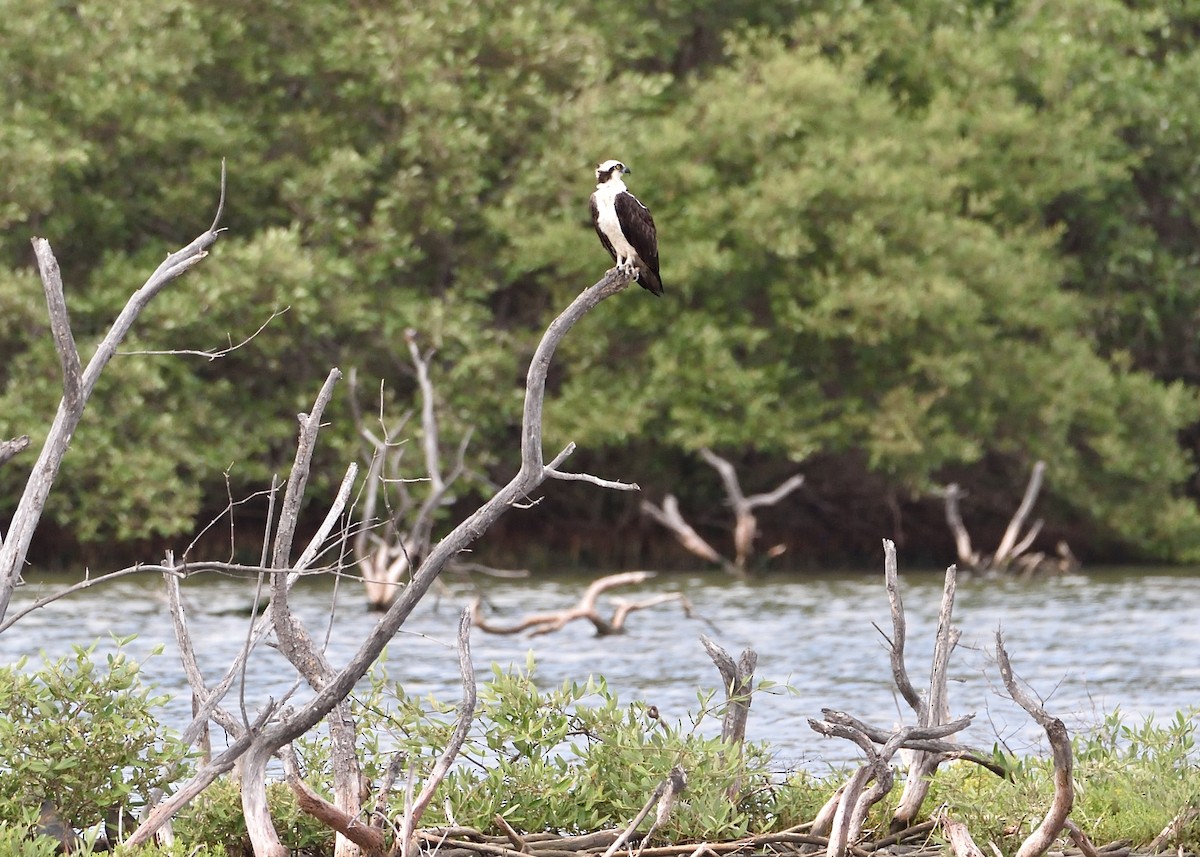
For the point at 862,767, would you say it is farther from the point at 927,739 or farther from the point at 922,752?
the point at 922,752

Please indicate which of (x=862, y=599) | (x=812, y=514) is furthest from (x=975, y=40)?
(x=862, y=599)

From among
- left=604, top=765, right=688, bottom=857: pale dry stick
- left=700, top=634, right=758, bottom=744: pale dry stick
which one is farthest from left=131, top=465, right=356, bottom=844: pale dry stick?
left=700, top=634, right=758, bottom=744: pale dry stick

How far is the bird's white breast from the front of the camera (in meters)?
14.8

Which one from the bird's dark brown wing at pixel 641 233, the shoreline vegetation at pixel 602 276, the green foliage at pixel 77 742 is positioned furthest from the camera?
the shoreline vegetation at pixel 602 276

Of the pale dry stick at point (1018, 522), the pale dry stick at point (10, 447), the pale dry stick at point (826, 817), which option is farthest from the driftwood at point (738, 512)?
the pale dry stick at point (10, 447)

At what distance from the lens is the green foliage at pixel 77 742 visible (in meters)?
10.0

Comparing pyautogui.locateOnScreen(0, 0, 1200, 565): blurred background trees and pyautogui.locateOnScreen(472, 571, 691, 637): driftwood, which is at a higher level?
pyautogui.locateOnScreen(0, 0, 1200, 565): blurred background trees

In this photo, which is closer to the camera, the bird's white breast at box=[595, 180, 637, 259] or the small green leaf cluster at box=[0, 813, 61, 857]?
the small green leaf cluster at box=[0, 813, 61, 857]

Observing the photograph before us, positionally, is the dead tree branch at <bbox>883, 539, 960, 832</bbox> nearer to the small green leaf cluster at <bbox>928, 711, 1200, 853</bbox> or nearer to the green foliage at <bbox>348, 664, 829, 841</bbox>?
the small green leaf cluster at <bbox>928, 711, 1200, 853</bbox>

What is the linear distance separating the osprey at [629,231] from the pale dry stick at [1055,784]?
5824 millimetres

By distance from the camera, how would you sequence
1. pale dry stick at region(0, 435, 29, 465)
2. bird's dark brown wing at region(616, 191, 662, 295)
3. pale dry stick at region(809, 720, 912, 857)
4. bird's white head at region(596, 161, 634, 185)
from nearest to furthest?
pale dry stick at region(0, 435, 29, 465) → pale dry stick at region(809, 720, 912, 857) → bird's dark brown wing at region(616, 191, 662, 295) → bird's white head at region(596, 161, 634, 185)

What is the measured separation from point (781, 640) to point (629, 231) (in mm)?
11059

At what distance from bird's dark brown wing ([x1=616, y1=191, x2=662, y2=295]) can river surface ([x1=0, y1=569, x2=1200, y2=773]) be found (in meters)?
3.22

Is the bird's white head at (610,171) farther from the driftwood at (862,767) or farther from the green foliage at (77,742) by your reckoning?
the driftwood at (862,767)
